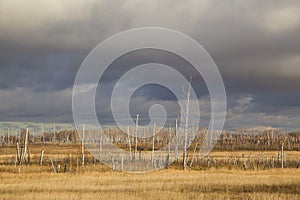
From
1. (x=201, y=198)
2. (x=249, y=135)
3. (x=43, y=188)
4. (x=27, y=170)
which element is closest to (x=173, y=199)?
(x=201, y=198)

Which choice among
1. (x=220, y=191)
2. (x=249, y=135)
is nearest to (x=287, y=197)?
(x=220, y=191)

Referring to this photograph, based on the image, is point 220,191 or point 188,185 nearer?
point 220,191

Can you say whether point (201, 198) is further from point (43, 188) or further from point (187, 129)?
point (187, 129)

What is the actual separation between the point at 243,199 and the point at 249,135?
514ft

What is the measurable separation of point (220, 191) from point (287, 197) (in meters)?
3.89

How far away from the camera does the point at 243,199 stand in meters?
17.5

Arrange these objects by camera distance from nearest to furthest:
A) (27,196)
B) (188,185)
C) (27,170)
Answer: (27,196) → (188,185) → (27,170)

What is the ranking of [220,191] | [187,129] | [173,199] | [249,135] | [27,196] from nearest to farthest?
[173,199]
[27,196]
[220,191]
[187,129]
[249,135]

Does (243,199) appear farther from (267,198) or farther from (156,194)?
(156,194)

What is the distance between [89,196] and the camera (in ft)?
60.2

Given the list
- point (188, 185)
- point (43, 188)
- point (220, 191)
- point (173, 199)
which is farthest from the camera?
point (188, 185)

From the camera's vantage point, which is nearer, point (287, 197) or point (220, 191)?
point (287, 197)

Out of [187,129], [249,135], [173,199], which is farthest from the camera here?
[249,135]

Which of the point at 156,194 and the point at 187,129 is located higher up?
the point at 187,129
